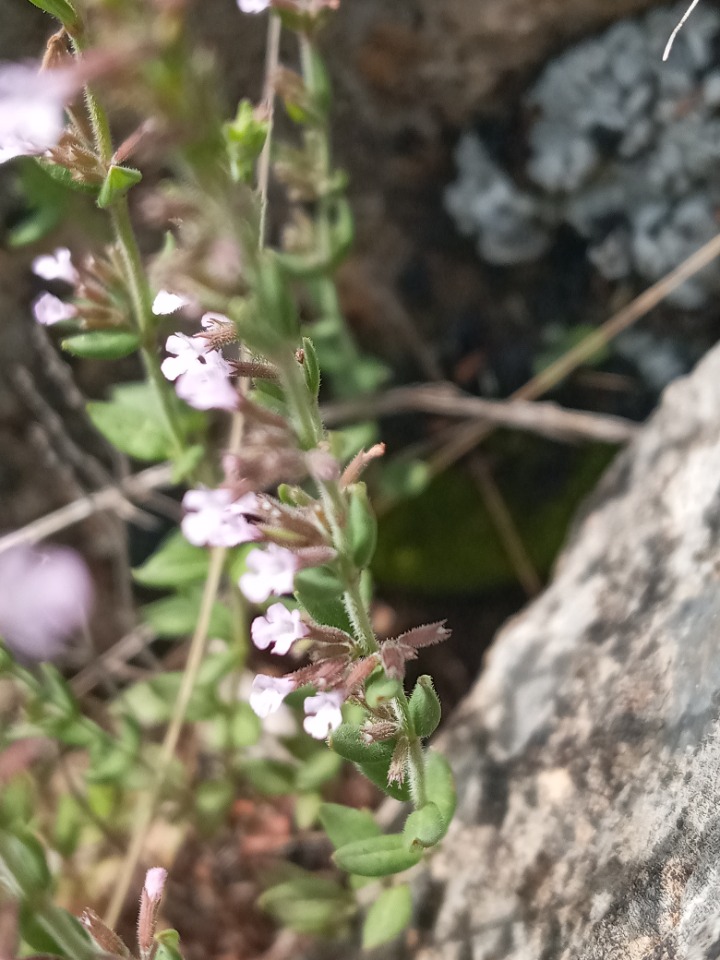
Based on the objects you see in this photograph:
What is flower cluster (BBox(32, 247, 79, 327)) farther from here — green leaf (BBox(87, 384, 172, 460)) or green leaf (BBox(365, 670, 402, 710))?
green leaf (BBox(365, 670, 402, 710))

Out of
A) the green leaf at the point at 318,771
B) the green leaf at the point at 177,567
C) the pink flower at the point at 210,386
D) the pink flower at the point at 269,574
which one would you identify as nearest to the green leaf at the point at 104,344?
the green leaf at the point at 177,567

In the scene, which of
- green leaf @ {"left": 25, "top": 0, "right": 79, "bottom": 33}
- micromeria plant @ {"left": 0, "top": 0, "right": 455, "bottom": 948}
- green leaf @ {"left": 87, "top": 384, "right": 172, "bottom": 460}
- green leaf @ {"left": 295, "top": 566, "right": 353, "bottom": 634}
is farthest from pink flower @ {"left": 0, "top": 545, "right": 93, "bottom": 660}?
green leaf @ {"left": 25, "top": 0, "right": 79, "bottom": 33}

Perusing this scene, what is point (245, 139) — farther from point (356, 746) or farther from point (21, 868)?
point (21, 868)

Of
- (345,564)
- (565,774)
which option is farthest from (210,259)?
(565,774)

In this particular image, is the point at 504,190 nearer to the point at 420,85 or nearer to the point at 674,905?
the point at 420,85

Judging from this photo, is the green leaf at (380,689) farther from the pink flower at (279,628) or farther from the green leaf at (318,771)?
the green leaf at (318,771)

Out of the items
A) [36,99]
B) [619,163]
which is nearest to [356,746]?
[36,99]

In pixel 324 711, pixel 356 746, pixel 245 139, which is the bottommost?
pixel 356 746
